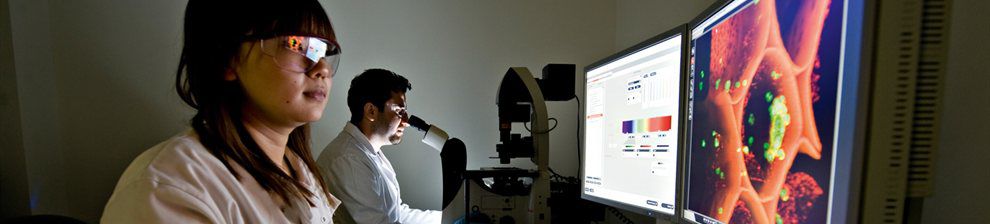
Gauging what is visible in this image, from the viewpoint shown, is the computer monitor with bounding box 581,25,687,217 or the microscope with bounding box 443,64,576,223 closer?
the computer monitor with bounding box 581,25,687,217

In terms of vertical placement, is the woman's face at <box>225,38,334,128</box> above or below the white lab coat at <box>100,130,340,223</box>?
above

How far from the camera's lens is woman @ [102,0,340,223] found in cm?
51

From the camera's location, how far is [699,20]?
2.39 feet

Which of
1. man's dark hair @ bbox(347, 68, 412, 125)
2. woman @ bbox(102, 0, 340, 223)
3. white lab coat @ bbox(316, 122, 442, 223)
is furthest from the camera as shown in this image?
man's dark hair @ bbox(347, 68, 412, 125)

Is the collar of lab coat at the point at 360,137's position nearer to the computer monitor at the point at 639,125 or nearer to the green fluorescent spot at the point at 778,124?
the computer monitor at the point at 639,125

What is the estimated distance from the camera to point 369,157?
151 cm

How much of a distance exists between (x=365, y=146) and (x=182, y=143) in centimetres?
102

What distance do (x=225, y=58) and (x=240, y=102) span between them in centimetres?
8

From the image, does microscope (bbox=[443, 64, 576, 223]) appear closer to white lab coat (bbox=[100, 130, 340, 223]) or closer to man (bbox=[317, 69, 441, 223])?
man (bbox=[317, 69, 441, 223])

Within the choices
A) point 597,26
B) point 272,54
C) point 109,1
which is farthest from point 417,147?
point 109,1

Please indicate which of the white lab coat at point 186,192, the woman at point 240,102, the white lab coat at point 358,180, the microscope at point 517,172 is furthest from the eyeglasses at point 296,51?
the white lab coat at point 358,180

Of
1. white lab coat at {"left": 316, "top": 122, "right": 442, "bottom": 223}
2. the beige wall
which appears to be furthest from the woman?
the beige wall

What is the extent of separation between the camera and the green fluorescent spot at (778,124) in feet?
1.52

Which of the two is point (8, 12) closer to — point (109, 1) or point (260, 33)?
point (109, 1)
